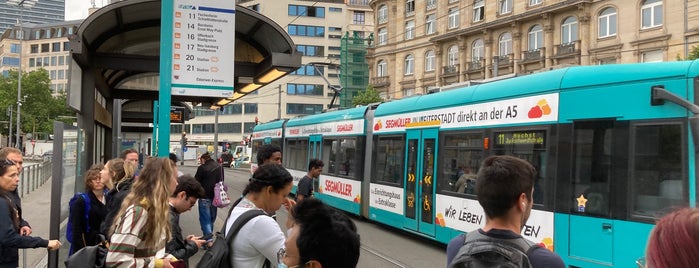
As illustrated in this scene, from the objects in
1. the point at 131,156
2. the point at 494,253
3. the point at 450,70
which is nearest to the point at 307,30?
the point at 450,70

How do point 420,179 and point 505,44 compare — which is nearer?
point 420,179

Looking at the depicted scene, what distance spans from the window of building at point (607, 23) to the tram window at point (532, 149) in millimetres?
36516

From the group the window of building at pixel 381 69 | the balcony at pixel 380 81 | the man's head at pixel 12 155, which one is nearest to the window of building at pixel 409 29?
the window of building at pixel 381 69

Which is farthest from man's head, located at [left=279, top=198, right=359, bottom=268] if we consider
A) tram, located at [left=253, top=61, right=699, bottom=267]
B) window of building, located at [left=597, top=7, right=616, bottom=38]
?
window of building, located at [left=597, top=7, right=616, bottom=38]

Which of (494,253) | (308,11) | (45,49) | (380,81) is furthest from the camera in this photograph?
(45,49)

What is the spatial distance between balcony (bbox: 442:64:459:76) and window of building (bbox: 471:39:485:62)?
208 centimetres

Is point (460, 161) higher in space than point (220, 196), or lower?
higher

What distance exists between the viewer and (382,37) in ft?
220

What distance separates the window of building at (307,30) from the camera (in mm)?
86250

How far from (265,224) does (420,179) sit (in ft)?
29.0

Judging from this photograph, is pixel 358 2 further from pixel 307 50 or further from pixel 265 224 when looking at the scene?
pixel 265 224

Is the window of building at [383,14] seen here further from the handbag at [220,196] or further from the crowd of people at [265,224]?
the crowd of people at [265,224]

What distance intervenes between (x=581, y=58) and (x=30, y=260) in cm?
4134

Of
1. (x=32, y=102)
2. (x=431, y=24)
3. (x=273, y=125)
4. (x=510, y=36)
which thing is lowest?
(x=273, y=125)
